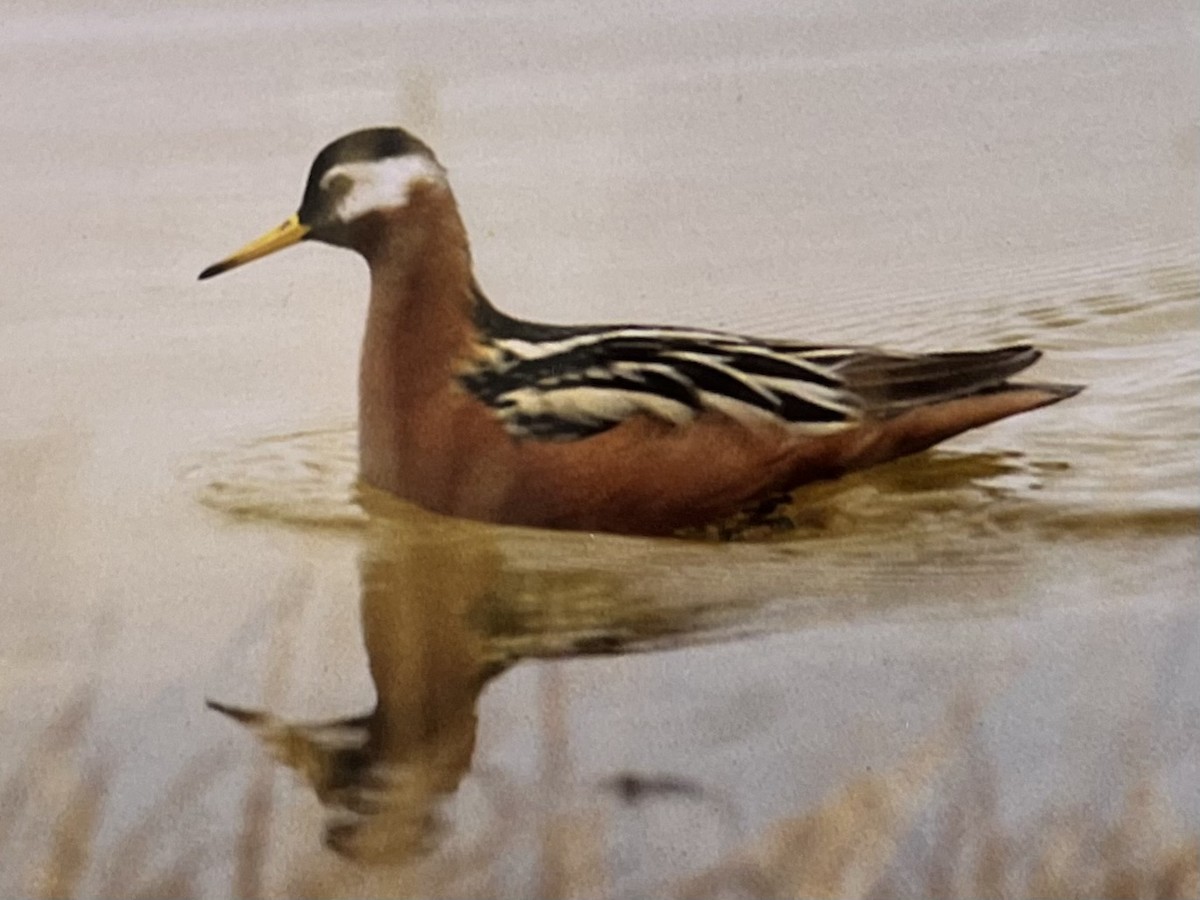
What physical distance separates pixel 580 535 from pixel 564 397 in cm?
11

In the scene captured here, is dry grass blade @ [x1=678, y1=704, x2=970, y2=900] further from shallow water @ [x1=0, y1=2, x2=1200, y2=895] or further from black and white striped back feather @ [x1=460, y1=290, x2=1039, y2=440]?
black and white striped back feather @ [x1=460, y1=290, x2=1039, y2=440]

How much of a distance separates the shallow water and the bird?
2cm

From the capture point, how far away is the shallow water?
1.01m

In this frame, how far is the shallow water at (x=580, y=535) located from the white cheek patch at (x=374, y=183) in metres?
0.03

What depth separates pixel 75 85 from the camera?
1.04m

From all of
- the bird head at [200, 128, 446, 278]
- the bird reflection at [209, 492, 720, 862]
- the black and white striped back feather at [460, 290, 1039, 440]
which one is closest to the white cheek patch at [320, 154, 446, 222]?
the bird head at [200, 128, 446, 278]

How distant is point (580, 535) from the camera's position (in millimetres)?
1026

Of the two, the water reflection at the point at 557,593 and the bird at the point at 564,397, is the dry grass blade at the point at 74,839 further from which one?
the bird at the point at 564,397

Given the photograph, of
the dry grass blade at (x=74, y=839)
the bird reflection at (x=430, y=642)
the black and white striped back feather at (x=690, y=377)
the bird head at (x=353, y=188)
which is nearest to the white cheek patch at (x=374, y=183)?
the bird head at (x=353, y=188)

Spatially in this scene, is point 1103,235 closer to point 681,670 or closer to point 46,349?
point 681,670

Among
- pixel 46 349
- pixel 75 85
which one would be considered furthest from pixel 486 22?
pixel 46 349

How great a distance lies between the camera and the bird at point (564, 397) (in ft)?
3.36

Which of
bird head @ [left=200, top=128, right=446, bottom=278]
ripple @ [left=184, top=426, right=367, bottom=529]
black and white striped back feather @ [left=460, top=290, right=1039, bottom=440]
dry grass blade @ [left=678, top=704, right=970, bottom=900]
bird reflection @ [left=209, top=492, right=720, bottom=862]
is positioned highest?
bird head @ [left=200, top=128, right=446, bottom=278]

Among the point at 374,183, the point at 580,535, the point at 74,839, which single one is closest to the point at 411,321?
the point at 374,183
